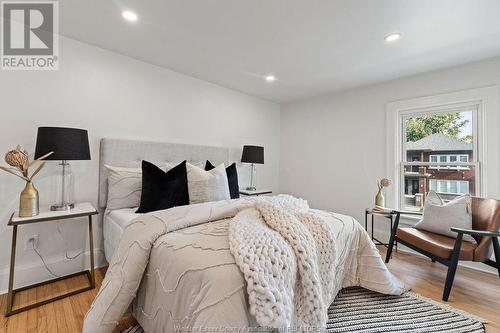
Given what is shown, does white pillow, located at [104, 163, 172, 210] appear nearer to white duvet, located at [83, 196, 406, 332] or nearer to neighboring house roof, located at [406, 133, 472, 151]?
white duvet, located at [83, 196, 406, 332]

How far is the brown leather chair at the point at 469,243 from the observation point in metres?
1.90

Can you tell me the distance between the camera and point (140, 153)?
2605 mm

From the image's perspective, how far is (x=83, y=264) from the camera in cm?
233

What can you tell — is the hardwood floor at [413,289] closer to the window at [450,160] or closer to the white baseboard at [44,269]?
the white baseboard at [44,269]

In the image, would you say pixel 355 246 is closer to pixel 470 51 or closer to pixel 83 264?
pixel 470 51

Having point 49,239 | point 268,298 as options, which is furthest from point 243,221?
point 49,239

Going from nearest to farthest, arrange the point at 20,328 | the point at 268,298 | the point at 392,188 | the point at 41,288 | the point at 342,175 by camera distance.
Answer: the point at 268,298 < the point at 20,328 < the point at 41,288 < the point at 392,188 < the point at 342,175

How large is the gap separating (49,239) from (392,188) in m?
3.97

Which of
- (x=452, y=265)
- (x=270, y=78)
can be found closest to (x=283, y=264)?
(x=452, y=265)

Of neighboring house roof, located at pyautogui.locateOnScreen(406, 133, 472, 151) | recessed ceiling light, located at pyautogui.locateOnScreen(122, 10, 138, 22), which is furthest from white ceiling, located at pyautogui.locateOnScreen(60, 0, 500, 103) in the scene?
neighboring house roof, located at pyautogui.locateOnScreen(406, 133, 472, 151)

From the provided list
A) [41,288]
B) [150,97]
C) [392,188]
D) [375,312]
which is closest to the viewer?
[375,312]

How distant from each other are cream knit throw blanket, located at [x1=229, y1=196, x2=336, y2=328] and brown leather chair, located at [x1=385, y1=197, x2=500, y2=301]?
48.5 inches

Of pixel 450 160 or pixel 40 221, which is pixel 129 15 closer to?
pixel 40 221

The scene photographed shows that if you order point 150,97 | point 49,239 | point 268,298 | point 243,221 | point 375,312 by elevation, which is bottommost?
point 375,312
